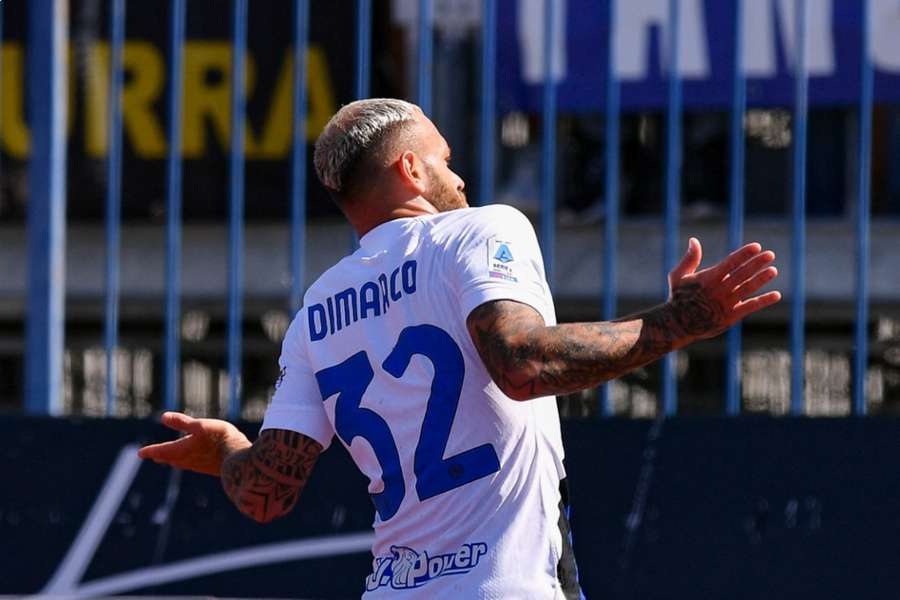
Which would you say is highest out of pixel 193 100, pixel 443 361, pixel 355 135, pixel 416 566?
pixel 355 135

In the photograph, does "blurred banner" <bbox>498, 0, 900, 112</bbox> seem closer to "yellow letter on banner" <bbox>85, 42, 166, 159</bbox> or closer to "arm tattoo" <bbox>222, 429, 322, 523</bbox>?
"yellow letter on banner" <bbox>85, 42, 166, 159</bbox>

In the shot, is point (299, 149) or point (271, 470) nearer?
point (271, 470)

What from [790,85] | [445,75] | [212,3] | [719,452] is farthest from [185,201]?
[719,452]

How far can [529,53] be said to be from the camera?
20.9ft

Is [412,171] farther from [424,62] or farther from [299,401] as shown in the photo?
[424,62]

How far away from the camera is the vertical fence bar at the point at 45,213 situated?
4.74 m

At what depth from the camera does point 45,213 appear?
476 cm

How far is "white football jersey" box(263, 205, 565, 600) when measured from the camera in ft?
7.30

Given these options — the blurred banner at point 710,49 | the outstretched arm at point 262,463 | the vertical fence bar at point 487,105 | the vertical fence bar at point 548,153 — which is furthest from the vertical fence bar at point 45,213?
the outstretched arm at point 262,463

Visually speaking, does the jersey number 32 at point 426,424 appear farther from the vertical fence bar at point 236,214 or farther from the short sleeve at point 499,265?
the vertical fence bar at point 236,214

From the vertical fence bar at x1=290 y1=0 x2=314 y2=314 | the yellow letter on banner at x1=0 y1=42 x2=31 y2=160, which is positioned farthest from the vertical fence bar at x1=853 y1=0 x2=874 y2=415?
the yellow letter on banner at x1=0 y1=42 x2=31 y2=160

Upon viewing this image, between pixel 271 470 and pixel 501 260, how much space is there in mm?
641

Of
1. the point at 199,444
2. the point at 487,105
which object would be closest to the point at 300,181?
the point at 487,105

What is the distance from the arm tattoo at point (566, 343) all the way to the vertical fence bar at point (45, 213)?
2.91 meters
